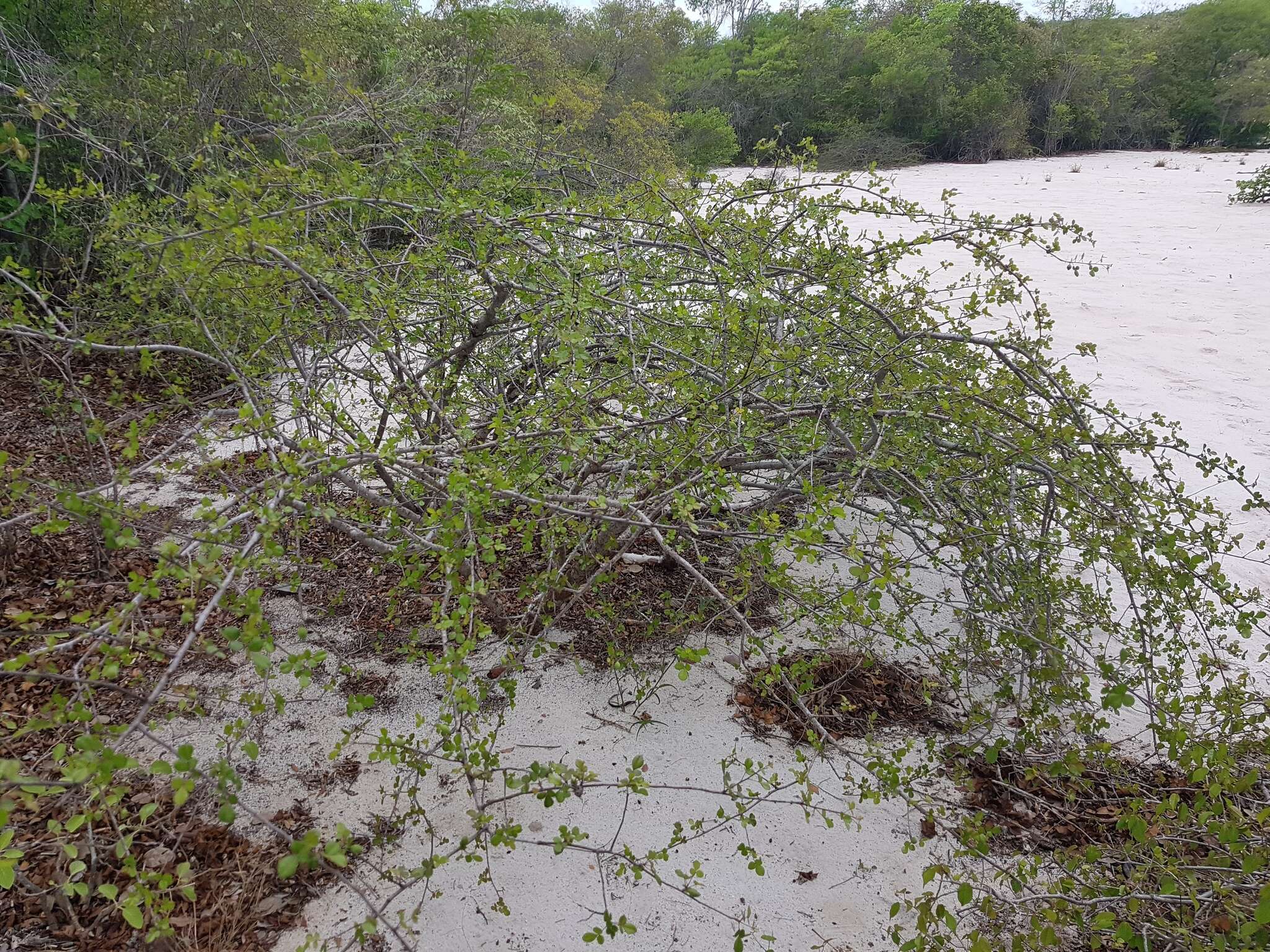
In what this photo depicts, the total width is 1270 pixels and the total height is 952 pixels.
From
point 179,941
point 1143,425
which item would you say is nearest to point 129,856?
point 179,941

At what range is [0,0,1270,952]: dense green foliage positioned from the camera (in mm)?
1401

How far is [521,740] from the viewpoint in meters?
2.49

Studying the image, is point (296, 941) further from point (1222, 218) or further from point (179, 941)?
point (1222, 218)

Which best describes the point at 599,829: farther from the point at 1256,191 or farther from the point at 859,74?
the point at 859,74

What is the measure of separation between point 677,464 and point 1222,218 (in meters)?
15.1

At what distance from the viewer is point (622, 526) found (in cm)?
235

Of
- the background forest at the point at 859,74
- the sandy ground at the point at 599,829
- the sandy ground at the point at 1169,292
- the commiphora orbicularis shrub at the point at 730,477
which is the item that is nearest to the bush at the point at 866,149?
the background forest at the point at 859,74

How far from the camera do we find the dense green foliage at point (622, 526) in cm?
140

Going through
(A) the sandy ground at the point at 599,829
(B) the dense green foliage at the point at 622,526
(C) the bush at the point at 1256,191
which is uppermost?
(C) the bush at the point at 1256,191

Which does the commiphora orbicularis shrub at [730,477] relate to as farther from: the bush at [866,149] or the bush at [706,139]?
the bush at [866,149]

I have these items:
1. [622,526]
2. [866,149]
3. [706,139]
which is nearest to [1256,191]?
[866,149]

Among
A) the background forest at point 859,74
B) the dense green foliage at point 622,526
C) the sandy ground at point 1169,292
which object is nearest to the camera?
the dense green foliage at point 622,526

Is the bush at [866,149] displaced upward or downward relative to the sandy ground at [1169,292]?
upward

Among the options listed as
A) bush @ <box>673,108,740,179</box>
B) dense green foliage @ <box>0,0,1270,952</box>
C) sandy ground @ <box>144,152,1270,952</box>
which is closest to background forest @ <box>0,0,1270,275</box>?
bush @ <box>673,108,740,179</box>
